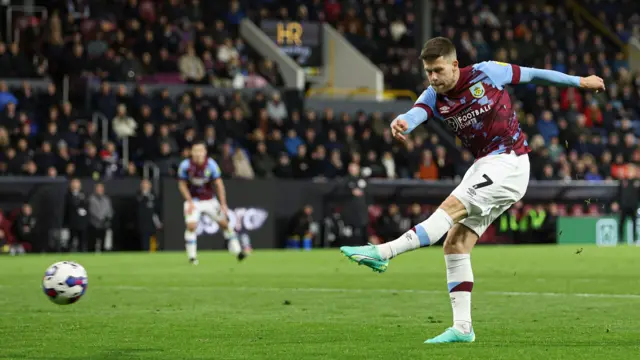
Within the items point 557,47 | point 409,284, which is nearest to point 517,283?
point 409,284

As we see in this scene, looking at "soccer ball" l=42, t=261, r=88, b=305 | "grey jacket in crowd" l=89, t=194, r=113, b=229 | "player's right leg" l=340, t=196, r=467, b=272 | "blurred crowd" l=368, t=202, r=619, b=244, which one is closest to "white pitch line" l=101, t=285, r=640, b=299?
"soccer ball" l=42, t=261, r=88, b=305

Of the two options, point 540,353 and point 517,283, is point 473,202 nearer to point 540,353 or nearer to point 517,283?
point 540,353

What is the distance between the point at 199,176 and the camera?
22.1 meters

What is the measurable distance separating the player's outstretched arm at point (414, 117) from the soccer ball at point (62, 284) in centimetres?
366

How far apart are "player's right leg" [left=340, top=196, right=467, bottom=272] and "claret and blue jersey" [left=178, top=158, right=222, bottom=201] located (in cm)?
1343

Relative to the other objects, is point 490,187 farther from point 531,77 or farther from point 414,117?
point 531,77

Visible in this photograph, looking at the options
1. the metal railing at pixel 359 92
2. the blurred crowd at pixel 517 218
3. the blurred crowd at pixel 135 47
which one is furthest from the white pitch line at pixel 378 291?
the metal railing at pixel 359 92

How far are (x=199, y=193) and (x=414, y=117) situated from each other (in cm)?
1382

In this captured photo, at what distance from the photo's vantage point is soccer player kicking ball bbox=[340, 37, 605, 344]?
28.3 feet

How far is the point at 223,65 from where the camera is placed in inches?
1273

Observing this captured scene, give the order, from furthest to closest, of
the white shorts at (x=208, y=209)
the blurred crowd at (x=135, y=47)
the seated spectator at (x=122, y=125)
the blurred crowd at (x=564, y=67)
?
the blurred crowd at (x=564, y=67) < the blurred crowd at (x=135, y=47) < the seated spectator at (x=122, y=125) < the white shorts at (x=208, y=209)

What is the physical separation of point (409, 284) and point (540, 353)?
7821 millimetres

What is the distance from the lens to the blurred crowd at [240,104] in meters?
27.8

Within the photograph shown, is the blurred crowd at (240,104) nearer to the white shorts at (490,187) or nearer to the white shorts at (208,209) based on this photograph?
the white shorts at (208,209)
